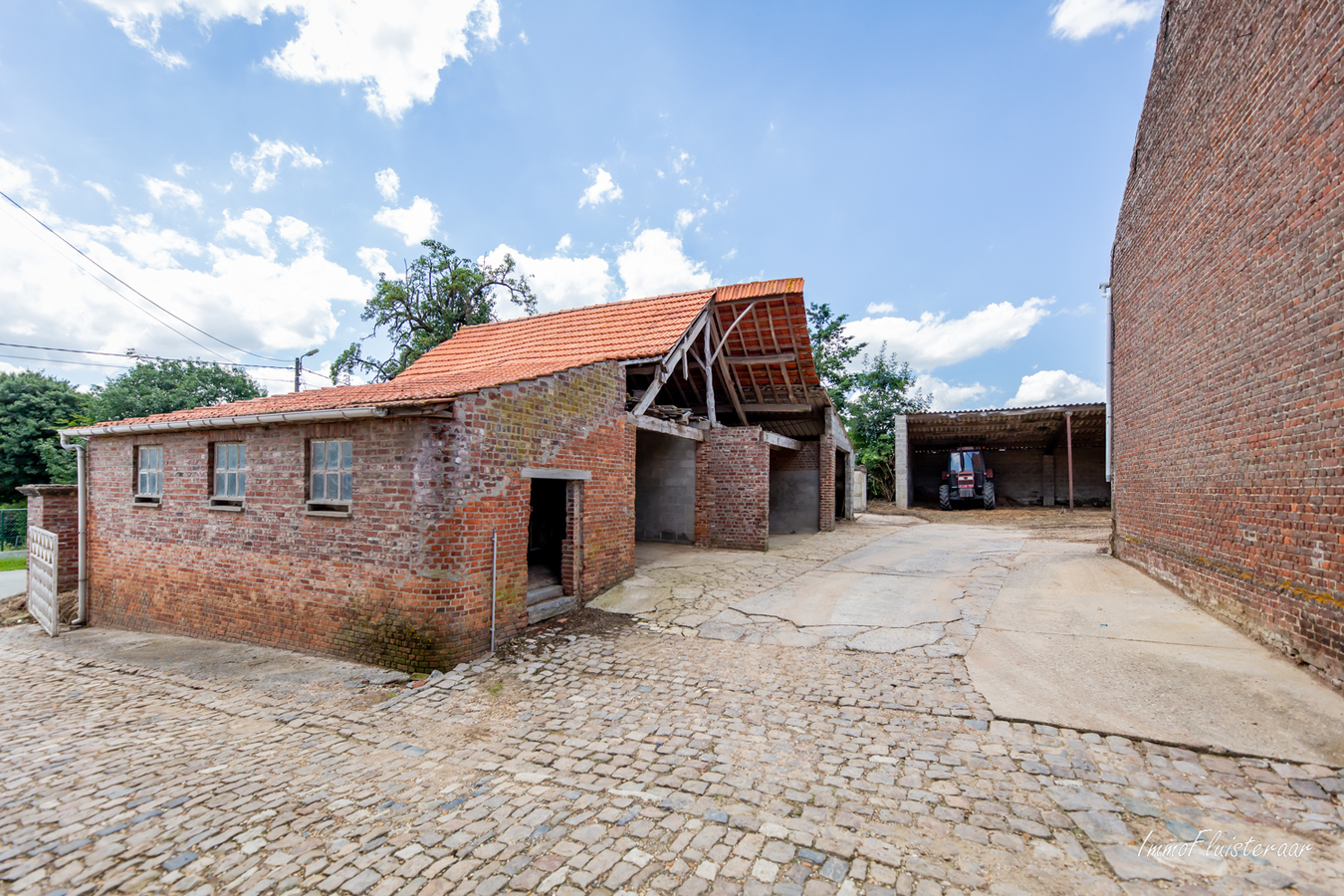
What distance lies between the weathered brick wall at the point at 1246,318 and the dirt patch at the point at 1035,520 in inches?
248

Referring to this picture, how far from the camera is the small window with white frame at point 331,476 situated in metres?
6.14

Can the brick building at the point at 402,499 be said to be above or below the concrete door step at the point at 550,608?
above

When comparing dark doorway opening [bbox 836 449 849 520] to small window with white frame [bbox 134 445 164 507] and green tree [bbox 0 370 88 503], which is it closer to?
small window with white frame [bbox 134 445 164 507]

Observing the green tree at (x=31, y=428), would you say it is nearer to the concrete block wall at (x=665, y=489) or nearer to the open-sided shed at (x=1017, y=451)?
the concrete block wall at (x=665, y=489)

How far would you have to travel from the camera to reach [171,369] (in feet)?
93.2

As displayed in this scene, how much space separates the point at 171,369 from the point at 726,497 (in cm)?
3116

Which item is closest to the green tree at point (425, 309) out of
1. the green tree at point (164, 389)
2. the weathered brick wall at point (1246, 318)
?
the green tree at point (164, 389)

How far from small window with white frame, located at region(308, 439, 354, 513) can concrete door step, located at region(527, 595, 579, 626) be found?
2.33 metres

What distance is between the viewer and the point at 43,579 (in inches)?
364

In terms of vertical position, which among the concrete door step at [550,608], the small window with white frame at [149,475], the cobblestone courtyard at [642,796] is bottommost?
the cobblestone courtyard at [642,796]

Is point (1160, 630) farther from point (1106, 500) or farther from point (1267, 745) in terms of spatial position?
point (1106, 500)

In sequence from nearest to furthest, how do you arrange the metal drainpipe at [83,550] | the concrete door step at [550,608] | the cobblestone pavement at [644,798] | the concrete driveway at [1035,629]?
the cobblestone pavement at [644,798]
the concrete driveway at [1035,629]
the concrete door step at [550,608]
the metal drainpipe at [83,550]

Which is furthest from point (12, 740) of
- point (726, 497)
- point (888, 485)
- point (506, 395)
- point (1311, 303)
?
point (888, 485)

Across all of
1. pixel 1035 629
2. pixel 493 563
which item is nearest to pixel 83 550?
pixel 493 563
